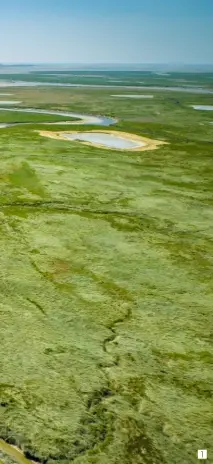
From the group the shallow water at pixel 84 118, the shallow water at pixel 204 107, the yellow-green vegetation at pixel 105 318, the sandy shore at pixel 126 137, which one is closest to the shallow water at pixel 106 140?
the sandy shore at pixel 126 137

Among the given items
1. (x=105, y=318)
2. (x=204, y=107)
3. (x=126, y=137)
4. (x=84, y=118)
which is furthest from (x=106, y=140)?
(x=204, y=107)

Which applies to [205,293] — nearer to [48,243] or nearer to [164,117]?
[48,243]

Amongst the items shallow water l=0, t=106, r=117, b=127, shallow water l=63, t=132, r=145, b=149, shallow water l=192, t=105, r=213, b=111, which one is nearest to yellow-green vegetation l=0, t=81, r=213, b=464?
shallow water l=63, t=132, r=145, b=149

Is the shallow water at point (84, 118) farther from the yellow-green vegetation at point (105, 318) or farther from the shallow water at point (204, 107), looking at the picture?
the yellow-green vegetation at point (105, 318)

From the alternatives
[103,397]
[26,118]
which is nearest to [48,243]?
[103,397]

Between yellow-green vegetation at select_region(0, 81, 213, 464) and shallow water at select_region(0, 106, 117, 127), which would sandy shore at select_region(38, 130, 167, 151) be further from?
yellow-green vegetation at select_region(0, 81, 213, 464)

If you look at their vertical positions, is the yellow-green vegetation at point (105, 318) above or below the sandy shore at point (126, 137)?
below
